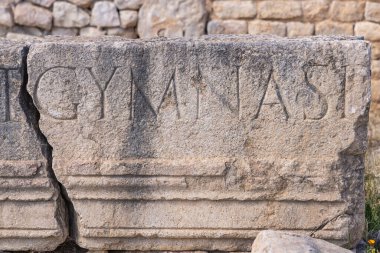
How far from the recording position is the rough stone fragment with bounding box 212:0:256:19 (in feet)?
22.0

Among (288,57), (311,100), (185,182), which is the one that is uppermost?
(288,57)

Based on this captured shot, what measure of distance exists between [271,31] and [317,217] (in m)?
3.58

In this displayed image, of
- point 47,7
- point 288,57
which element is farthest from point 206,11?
point 288,57

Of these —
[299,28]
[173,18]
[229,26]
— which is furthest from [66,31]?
[299,28]

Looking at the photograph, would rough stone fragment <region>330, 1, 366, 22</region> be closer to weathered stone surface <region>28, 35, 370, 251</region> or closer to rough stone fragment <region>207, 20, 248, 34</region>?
rough stone fragment <region>207, 20, 248, 34</region>

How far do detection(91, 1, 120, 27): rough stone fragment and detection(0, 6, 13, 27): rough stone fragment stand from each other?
A: 0.85 meters

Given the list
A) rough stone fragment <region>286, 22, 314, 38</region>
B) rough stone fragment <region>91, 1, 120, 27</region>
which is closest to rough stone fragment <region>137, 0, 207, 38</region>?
rough stone fragment <region>91, 1, 120, 27</region>

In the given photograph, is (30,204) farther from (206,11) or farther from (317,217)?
(206,11)

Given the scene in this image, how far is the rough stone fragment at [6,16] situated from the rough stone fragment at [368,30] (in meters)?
3.44

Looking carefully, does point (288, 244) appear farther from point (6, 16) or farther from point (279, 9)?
point (6, 16)

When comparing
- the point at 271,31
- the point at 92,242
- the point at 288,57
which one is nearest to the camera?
the point at 288,57

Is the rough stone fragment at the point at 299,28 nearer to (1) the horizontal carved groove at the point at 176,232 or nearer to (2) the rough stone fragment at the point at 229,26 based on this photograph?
(2) the rough stone fragment at the point at 229,26

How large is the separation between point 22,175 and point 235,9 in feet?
12.4

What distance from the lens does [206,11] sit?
679 centimetres
